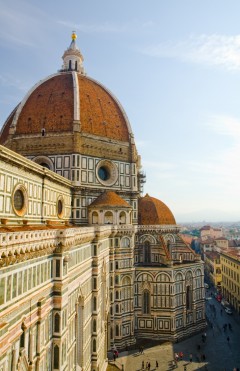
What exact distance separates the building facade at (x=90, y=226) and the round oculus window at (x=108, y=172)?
0.31ft

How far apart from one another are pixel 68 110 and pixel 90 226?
12129 millimetres

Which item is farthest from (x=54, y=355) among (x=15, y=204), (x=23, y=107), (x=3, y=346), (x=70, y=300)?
(x=23, y=107)

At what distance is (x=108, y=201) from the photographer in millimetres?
29328

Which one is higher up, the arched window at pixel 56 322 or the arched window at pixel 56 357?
the arched window at pixel 56 322

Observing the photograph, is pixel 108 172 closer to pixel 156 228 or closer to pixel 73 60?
pixel 156 228

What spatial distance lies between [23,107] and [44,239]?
2375cm

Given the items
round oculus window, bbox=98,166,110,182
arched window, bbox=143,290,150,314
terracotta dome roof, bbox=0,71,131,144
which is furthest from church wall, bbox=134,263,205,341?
terracotta dome roof, bbox=0,71,131,144

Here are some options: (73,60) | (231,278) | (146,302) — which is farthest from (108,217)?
(231,278)

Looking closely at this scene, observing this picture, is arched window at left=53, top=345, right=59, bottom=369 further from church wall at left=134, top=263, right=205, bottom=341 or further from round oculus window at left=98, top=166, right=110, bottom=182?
round oculus window at left=98, top=166, right=110, bottom=182

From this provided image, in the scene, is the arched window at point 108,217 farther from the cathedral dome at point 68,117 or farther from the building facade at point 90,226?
the cathedral dome at point 68,117

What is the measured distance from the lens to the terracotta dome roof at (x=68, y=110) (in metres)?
31.5

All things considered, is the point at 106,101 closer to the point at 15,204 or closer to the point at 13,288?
the point at 15,204

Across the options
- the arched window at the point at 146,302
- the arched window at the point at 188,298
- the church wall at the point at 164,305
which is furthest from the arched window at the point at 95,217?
the arched window at the point at 188,298

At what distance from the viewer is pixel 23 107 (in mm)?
33219
